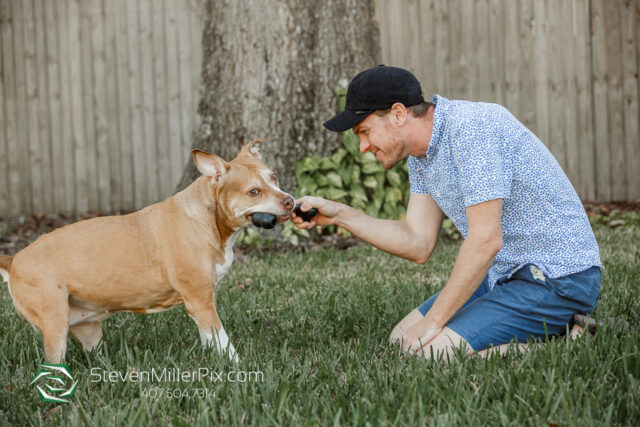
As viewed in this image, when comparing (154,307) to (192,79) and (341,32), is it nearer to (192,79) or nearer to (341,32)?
(341,32)

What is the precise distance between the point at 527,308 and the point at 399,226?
0.98m

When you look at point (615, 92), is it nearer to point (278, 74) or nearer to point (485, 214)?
point (278, 74)

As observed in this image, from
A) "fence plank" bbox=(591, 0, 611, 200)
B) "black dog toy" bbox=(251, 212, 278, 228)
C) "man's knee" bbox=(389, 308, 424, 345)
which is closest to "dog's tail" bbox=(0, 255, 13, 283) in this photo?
"black dog toy" bbox=(251, 212, 278, 228)

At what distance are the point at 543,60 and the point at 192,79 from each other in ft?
17.4

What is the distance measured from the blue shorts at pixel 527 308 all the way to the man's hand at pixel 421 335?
12cm

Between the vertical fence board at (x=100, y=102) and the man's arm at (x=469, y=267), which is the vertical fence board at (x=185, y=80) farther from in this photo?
the man's arm at (x=469, y=267)

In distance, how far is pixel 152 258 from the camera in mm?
3783

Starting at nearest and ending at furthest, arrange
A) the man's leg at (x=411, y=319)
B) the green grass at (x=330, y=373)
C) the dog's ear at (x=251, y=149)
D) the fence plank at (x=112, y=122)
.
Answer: the green grass at (x=330, y=373)
the man's leg at (x=411, y=319)
the dog's ear at (x=251, y=149)
the fence plank at (x=112, y=122)

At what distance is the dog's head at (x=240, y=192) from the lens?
382 centimetres

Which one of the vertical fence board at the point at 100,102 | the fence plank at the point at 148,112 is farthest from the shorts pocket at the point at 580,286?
the vertical fence board at the point at 100,102

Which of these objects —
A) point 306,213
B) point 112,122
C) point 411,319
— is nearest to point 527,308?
point 411,319

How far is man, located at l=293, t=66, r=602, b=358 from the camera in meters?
3.53

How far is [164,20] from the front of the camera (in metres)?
10.3

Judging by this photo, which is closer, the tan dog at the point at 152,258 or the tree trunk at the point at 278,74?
the tan dog at the point at 152,258
